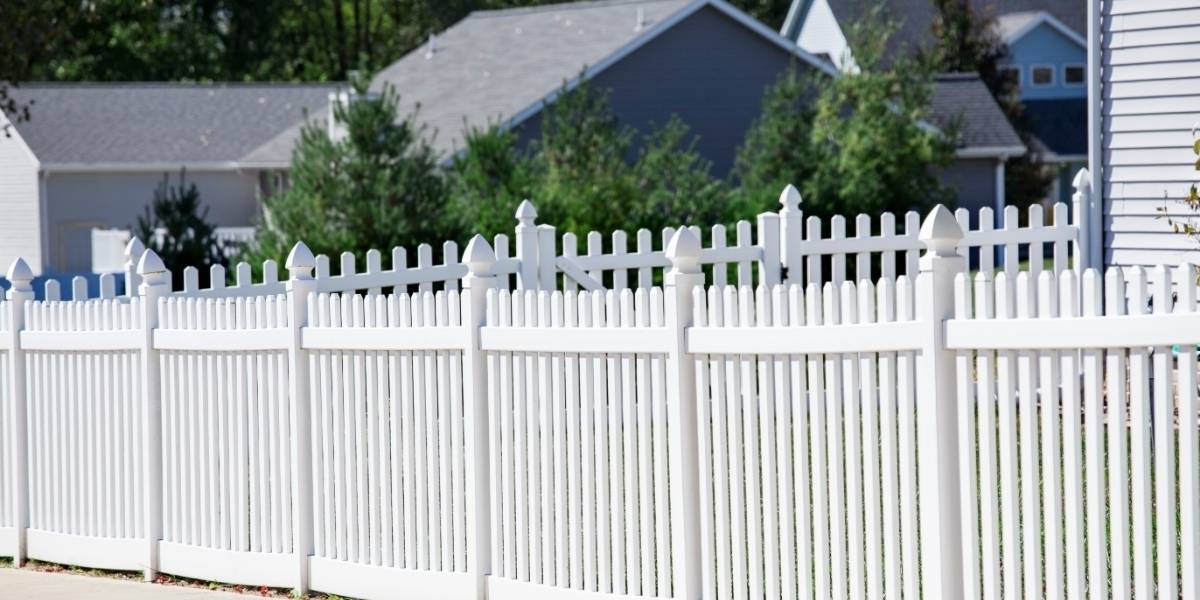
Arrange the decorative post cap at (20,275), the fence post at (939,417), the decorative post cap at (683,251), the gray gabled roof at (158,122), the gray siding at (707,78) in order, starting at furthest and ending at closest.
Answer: the gray gabled roof at (158,122) < the gray siding at (707,78) < the decorative post cap at (20,275) < the decorative post cap at (683,251) < the fence post at (939,417)

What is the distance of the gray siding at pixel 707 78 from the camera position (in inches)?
1268

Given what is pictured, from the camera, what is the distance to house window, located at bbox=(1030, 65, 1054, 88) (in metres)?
47.2

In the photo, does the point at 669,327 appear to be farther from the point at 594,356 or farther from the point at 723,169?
the point at 723,169

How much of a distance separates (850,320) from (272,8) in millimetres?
58725

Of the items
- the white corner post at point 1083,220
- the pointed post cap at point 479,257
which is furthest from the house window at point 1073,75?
the pointed post cap at point 479,257

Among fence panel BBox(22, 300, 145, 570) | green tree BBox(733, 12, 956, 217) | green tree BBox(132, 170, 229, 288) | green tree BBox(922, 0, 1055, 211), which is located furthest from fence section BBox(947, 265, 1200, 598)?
green tree BBox(922, 0, 1055, 211)

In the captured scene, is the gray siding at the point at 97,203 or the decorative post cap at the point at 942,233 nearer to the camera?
the decorative post cap at the point at 942,233

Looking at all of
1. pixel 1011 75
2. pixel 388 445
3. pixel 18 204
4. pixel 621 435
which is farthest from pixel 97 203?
pixel 621 435

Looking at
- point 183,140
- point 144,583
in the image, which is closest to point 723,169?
point 183,140

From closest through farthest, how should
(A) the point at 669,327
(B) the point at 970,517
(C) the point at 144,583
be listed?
(B) the point at 970,517
(A) the point at 669,327
(C) the point at 144,583

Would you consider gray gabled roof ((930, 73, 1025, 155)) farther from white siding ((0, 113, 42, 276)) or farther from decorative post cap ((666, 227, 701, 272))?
decorative post cap ((666, 227, 701, 272))

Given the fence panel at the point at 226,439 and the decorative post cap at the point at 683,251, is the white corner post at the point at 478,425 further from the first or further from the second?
the fence panel at the point at 226,439

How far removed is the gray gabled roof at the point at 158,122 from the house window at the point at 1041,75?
18040mm

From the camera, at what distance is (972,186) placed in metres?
38.1
